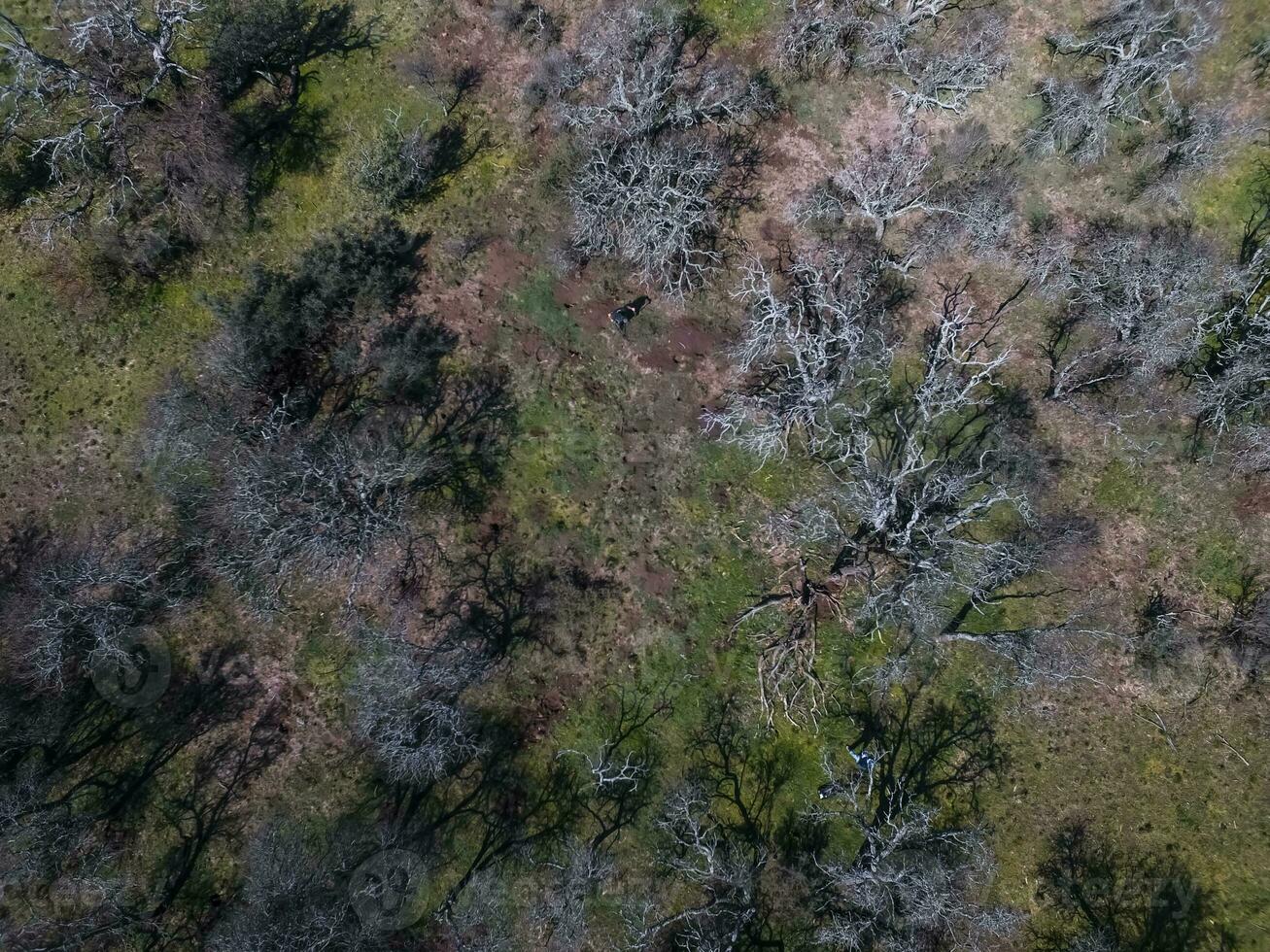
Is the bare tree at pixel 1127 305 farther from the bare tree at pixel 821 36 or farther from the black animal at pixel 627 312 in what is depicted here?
the black animal at pixel 627 312

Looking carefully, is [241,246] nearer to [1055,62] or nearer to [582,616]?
[582,616]

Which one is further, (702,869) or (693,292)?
(693,292)

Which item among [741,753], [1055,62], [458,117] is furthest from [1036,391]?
[458,117]

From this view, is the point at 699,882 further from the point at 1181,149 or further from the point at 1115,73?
the point at 1115,73

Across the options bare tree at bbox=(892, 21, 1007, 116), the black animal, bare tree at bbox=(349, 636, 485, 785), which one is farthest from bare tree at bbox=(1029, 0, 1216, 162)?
bare tree at bbox=(349, 636, 485, 785)

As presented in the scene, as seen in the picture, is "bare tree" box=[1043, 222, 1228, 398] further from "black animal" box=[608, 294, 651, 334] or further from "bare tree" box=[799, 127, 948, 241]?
"black animal" box=[608, 294, 651, 334]

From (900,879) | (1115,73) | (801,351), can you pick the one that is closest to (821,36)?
(1115,73)

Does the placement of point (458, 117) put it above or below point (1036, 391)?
above
